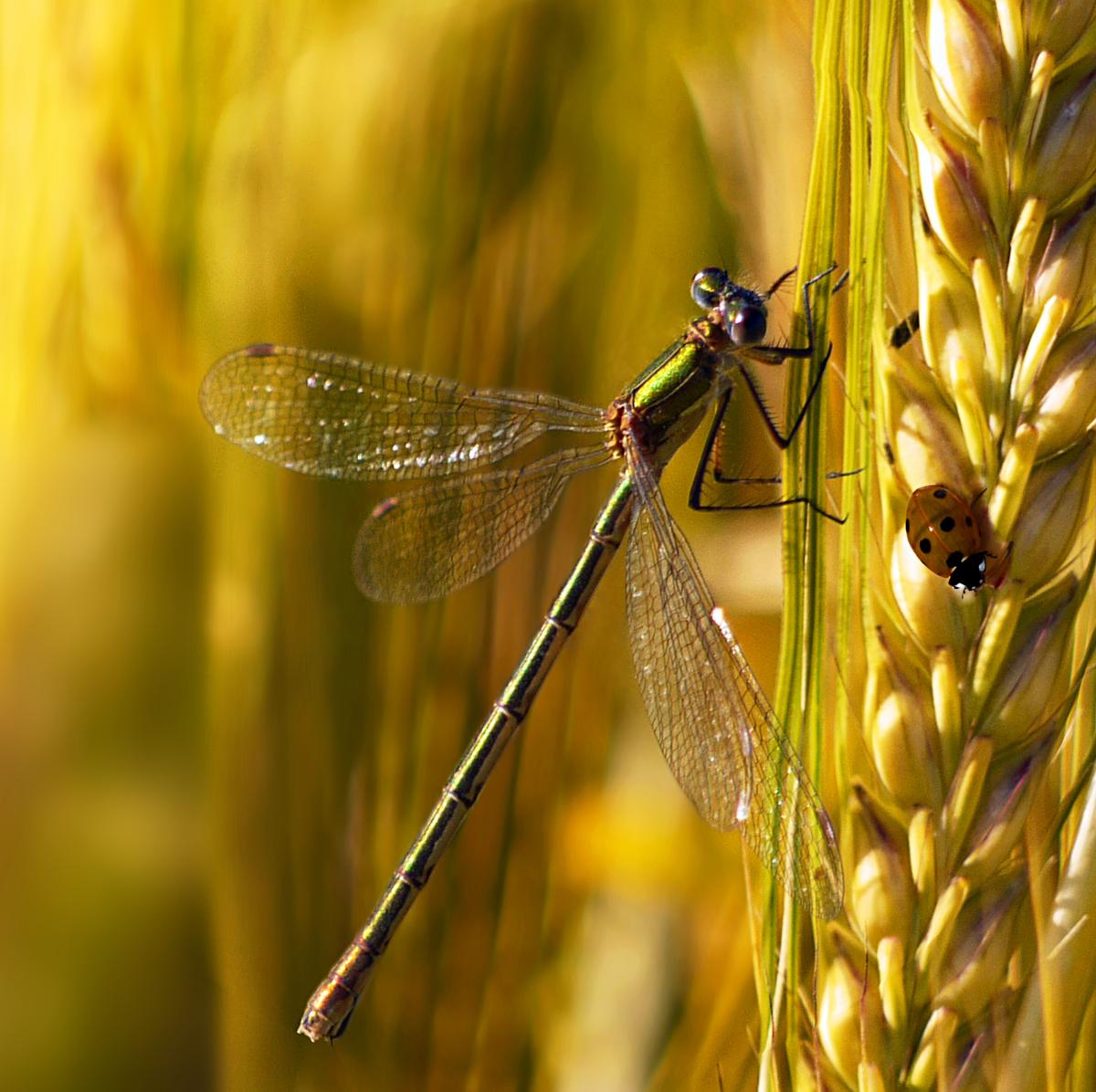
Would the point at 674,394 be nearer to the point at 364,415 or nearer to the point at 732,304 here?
the point at 732,304

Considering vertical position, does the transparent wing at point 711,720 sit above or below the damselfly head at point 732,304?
below

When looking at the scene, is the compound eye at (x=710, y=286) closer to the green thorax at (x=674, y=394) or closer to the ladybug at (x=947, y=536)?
the green thorax at (x=674, y=394)

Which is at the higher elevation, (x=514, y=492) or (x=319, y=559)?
(x=514, y=492)

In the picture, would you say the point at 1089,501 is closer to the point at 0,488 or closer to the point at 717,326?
the point at 717,326

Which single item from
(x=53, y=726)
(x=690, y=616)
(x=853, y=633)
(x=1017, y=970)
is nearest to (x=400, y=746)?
(x=690, y=616)

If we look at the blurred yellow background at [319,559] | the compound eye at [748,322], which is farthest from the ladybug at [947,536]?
the compound eye at [748,322]

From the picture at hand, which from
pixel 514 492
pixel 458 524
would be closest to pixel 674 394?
pixel 514 492

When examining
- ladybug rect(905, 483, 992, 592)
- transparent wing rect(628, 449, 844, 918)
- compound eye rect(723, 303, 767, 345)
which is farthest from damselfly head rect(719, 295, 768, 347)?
ladybug rect(905, 483, 992, 592)
